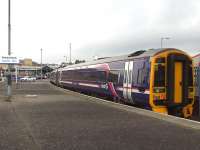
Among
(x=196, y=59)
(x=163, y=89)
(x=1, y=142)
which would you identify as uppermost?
(x=196, y=59)

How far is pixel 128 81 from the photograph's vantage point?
63.6ft

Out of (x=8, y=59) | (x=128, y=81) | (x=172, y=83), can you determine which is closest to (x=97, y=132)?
(x=172, y=83)

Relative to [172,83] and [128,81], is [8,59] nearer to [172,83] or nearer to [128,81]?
[128,81]

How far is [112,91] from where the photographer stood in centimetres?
2241

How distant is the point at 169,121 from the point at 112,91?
938 cm

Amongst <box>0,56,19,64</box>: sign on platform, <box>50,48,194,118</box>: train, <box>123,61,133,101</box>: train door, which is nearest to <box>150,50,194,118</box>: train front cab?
<box>50,48,194,118</box>: train

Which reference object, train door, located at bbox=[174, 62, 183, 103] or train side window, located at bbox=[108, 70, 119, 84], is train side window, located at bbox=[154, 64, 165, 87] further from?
train side window, located at bbox=[108, 70, 119, 84]

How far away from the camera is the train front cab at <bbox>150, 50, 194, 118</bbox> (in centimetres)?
1667

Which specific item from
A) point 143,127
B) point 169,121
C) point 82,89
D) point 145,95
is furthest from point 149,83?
point 82,89

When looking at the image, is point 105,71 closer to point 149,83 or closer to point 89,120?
point 149,83

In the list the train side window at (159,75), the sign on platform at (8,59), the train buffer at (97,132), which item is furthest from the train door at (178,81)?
the sign on platform at (8,59)

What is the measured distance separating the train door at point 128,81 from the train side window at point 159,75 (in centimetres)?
247

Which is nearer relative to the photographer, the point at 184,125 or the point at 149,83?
the point at 184,125

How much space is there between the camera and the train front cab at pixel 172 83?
54.7 feet
